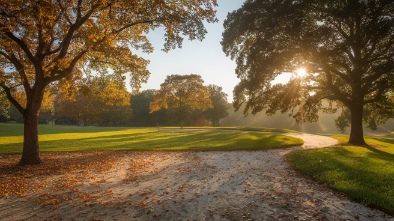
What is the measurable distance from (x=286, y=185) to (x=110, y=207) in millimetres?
6593

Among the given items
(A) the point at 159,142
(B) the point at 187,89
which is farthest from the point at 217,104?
(A) the point at 159,142

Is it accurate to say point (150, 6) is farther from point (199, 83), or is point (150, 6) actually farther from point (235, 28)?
point (199, 83)

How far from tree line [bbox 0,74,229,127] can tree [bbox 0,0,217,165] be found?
1724 millimetres

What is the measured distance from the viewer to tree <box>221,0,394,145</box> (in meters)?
18.8

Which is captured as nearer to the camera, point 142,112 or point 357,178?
point 357,178

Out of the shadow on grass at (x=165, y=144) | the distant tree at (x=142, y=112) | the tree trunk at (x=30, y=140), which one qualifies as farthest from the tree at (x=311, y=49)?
the distant tree at (x=142, y=112)

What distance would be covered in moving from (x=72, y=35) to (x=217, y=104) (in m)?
75.1

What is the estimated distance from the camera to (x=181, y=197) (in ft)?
27.0

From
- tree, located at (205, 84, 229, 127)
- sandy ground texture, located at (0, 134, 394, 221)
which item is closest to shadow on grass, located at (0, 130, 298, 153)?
sandy ground texture, located at (0, 134, 394, 221)

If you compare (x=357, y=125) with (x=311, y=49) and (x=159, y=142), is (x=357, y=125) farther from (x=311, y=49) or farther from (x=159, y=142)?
(x=159, y=142)

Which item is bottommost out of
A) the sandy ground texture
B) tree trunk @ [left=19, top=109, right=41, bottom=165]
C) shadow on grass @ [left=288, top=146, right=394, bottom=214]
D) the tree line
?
the sandy ground texture

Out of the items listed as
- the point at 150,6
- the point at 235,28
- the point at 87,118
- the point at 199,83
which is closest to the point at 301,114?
the point at 235,28

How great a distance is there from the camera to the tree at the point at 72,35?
11.4m

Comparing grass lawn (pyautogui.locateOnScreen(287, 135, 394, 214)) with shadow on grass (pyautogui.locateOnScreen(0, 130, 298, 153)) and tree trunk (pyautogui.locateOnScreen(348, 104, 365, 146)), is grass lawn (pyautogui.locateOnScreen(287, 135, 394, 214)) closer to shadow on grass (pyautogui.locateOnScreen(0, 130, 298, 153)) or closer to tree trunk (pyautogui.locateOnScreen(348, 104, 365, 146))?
shadow on grass (pyautogui.locateOnScreen(0, 130, 298, 153))
